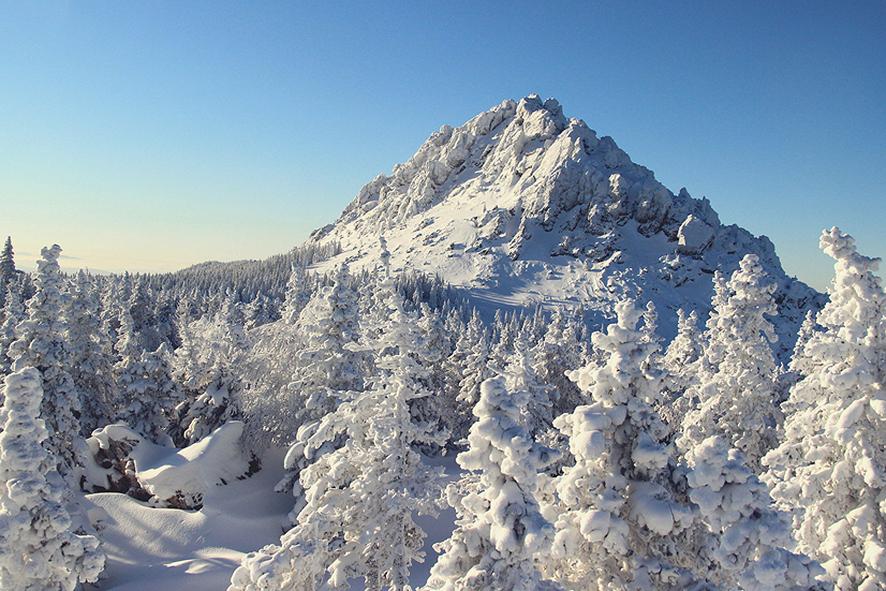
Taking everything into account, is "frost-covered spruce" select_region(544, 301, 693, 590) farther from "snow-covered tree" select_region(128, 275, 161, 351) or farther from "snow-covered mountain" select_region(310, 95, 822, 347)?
"snow-covered mountain" select_region(310, 95, 822, 347)

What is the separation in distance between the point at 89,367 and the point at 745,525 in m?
32.8

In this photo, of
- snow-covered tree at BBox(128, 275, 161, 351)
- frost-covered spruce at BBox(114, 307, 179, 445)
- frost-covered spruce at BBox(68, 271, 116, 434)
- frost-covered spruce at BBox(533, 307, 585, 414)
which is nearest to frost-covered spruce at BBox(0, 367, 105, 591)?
frost-covered spruce at BBox(68, 271, 116, 434)

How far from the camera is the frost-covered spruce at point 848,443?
1096 cm

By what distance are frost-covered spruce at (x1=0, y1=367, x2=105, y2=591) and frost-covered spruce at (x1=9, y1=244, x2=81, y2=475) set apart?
11.9 m

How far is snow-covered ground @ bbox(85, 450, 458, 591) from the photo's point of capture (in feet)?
71.6

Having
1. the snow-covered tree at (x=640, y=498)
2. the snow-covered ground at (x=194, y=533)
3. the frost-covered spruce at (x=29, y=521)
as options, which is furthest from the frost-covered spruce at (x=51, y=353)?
the snow-covered tree at (x=640, y=498)

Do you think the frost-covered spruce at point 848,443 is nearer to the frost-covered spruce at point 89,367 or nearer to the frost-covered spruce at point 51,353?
the frost-covered spruce at point 51,353

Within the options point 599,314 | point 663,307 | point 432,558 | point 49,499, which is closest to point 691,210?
point 663,307

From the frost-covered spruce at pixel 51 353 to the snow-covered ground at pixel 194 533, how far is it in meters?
4.48

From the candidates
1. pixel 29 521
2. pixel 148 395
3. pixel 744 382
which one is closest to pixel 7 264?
pixel 148 395

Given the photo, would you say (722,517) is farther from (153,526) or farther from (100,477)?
(100,477)

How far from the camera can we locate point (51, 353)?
71.1 ft

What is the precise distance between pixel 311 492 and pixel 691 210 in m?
210

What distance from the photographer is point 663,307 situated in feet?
491
